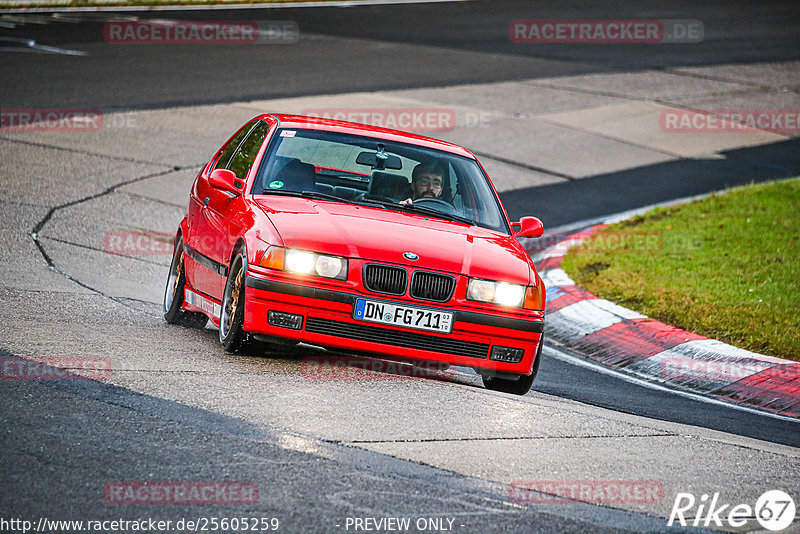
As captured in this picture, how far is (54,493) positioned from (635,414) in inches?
150

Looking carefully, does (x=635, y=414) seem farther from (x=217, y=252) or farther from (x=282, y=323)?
(x=217, y=252)

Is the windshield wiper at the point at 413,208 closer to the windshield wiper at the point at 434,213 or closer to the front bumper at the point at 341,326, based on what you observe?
the windshield wiper at the point at 434,213

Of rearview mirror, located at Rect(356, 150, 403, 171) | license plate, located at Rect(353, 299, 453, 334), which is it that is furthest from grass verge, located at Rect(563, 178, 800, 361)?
license plate, located at Rect(353, 299, 453, 334)

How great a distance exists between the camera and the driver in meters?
7.94

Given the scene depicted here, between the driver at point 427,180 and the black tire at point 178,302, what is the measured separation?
5.84 feet

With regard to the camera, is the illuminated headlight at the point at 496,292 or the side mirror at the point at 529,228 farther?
the side mirror at the point at 529,228

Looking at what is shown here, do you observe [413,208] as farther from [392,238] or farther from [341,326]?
[341,326]

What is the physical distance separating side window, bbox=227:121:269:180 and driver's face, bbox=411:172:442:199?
1.14 meters

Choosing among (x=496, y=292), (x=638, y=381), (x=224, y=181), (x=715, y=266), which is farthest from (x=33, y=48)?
(x=496, y=292)

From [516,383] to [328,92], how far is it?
13.5 metres

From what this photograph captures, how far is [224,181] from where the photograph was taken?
25.1 feet

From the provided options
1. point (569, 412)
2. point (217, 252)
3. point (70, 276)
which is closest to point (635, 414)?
point (569, 412)

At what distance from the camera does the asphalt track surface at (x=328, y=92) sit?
4684mm

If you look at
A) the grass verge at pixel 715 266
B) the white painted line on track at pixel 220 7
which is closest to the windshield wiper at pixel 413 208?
the grass verge at pixel 715 266
